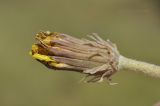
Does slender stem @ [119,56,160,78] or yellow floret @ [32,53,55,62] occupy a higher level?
yellow floret @ [32,53,55,62]

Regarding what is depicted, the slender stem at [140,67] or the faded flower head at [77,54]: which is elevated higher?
the faded flower head at [77,54]

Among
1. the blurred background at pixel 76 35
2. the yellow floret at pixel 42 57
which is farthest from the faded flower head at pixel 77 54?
the blurred background at pixel 76 35

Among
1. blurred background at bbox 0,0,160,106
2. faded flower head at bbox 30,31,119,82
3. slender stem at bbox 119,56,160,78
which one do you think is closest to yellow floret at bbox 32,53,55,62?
faded flower head at bbox 30,31,119,82

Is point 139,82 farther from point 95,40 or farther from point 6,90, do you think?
point 95,40

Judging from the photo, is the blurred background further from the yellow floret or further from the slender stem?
the yellow floret

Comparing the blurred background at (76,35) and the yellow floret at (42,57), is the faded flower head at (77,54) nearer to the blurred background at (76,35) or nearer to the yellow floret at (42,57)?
the yellow floret at (42,57)

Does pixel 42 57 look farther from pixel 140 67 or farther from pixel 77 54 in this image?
pixel 140 67
